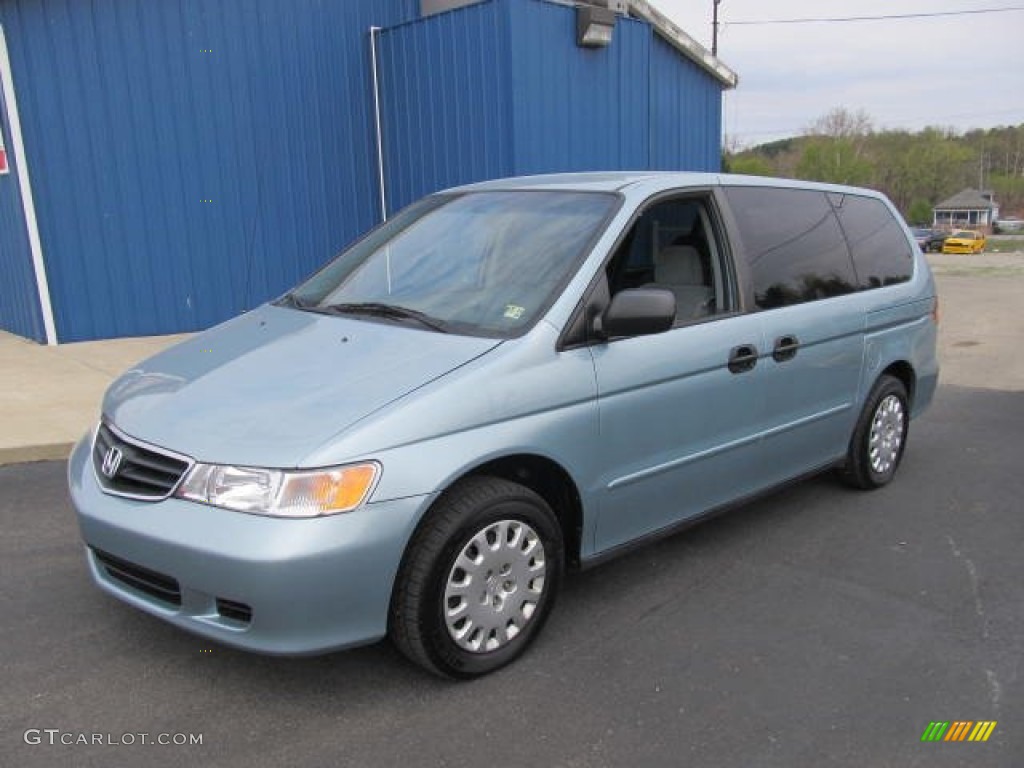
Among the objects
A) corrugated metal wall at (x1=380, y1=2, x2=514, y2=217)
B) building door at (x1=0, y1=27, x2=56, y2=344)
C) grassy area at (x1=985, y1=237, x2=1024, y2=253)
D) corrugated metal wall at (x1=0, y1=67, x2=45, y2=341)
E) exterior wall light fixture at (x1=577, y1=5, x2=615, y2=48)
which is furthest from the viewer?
grassy area at (x1=985, y1=237, x2=1024, y2=253)

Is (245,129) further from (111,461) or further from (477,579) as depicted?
(477,579)

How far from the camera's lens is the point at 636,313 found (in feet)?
11.0

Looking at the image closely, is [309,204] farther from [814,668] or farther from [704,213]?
[814,668]

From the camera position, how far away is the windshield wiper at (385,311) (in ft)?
11.4

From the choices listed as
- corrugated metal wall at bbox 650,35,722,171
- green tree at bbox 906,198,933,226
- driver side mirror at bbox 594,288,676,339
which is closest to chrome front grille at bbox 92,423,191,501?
driver side mirror at bbox 594,288,676,339

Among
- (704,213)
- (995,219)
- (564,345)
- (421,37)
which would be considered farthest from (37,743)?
(995,219)

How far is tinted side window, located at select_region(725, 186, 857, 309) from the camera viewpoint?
425 centimetres

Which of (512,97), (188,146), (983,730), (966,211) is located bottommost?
(966,211)

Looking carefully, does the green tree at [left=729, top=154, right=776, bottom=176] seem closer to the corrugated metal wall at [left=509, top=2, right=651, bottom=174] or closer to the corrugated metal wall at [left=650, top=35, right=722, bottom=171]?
the corrugated metal wall at [left=650, top=35, right=722, bottom=171]

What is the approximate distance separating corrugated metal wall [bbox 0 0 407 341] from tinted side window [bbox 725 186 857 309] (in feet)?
23.3

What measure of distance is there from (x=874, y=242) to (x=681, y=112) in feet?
24.2

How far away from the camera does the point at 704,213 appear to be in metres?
4.16

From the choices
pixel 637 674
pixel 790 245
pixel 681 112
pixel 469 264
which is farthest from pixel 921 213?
pixel 637 674

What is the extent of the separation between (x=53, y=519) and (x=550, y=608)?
2.93 m
